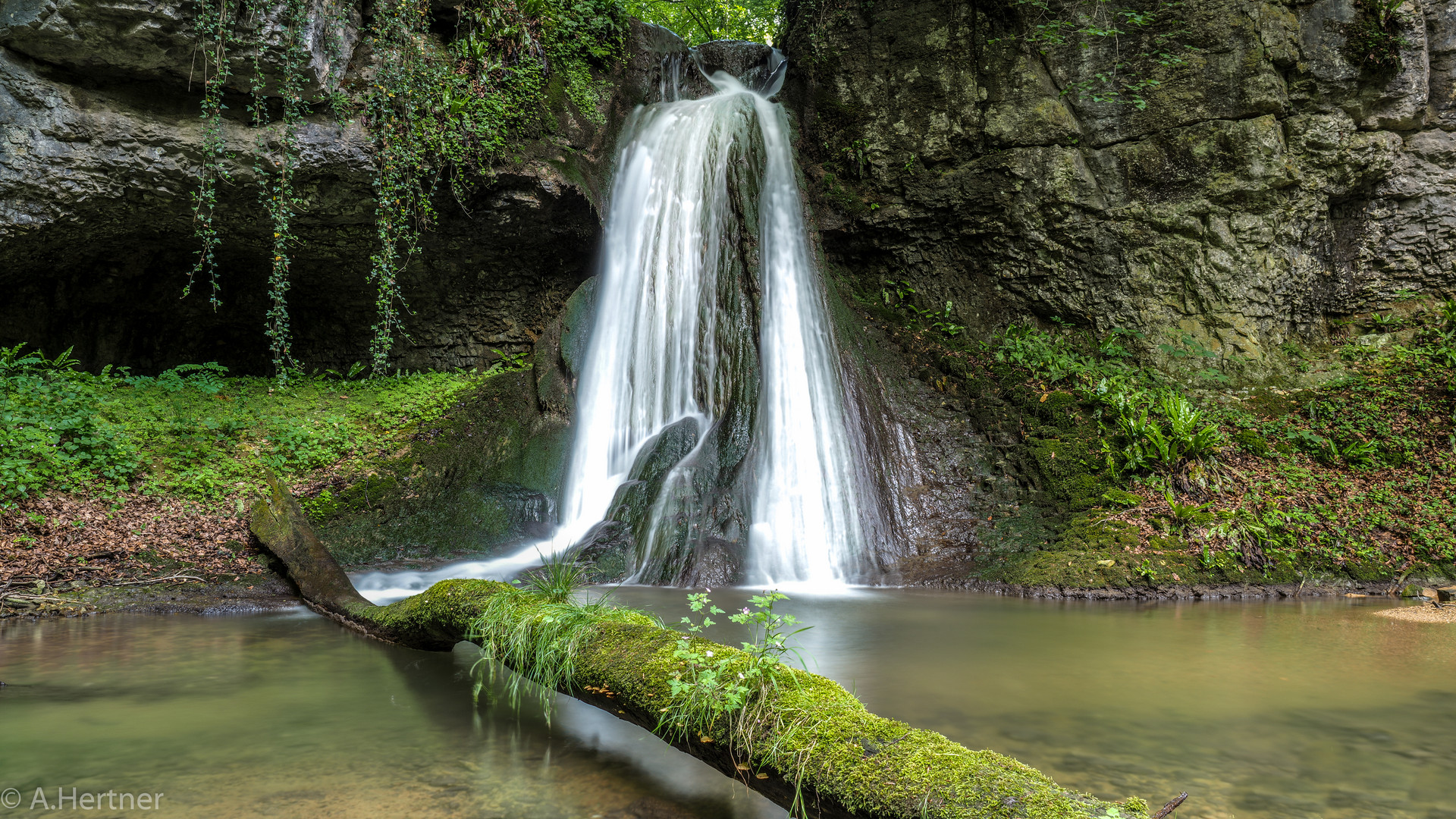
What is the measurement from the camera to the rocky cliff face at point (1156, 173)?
9797 mm

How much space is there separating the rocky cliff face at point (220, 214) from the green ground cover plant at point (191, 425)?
75 centimetres

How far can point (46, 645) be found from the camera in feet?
14.6

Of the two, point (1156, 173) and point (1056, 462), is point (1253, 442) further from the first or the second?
point (1156, 173)

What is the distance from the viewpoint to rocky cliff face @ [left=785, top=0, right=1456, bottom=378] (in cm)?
980

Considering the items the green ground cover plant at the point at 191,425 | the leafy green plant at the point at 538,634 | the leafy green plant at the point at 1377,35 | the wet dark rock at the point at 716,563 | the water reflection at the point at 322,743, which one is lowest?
the water reflection at the point at 322,743

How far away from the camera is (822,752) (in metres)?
2.06

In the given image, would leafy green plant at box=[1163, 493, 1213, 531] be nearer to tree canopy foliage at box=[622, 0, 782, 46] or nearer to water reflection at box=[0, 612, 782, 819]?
water reflection at box=[0, 612, 782, 819]

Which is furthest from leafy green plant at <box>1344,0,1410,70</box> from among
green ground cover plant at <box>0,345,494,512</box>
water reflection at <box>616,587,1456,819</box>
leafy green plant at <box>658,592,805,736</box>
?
green ground cover plant at <box>0,345,494,512</box>

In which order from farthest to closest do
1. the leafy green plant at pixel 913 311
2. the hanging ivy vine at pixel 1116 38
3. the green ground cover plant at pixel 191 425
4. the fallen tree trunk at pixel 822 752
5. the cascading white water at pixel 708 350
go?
the leafy green plant at pixel 913 311 → the hanging ivy vine at pixel 1116 38 → the cascading white water at pixel 708 350 → the green ground cover plant at pixel 191 425 → the fallen tree trunk at pixel 822 752

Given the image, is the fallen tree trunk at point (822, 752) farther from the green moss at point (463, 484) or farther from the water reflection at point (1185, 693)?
the green moss at point (463, 484)

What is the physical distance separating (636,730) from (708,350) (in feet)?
21.6

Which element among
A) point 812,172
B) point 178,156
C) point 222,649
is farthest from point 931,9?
point 222,649

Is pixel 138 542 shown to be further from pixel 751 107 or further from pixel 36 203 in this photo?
pixel 751 107

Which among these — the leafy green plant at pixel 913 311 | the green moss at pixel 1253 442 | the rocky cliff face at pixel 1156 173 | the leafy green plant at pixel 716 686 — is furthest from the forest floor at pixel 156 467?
the green moss at pixel 1253 442
